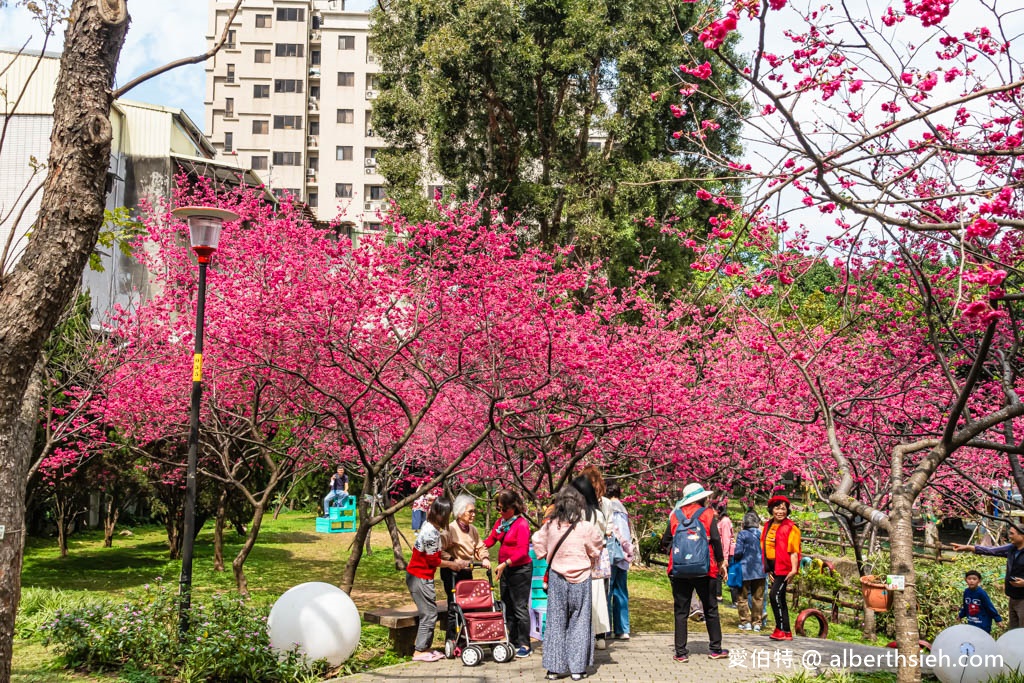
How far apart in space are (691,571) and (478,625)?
7.27 feet

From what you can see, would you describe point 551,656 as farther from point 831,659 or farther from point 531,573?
point 831,659

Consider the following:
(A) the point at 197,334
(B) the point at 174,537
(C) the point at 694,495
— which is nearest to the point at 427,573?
(C) the point at 694,495

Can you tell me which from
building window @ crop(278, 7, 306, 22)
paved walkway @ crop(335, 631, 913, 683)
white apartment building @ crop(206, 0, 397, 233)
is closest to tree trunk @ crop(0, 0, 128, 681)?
paved walkway @ crop(335, 631, 913, 683)

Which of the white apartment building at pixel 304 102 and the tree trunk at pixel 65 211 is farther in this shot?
the white apartment building at pixel 304 102

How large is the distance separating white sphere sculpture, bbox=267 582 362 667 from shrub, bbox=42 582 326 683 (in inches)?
4.4

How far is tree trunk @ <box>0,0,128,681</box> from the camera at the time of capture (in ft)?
18.3

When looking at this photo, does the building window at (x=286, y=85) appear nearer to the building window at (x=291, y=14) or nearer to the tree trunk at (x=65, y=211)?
the building window at (x=291, y=14)

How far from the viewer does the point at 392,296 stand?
491 inches

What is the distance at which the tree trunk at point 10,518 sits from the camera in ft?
19.0

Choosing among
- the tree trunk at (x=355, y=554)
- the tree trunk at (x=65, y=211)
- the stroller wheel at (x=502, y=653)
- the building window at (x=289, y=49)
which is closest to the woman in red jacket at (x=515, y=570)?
the stroller wheel at (x=502, y=653)

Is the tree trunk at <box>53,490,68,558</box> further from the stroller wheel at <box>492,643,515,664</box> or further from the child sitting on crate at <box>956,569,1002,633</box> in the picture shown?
the child sitting on crate at <box>956,569,1002,633</box>

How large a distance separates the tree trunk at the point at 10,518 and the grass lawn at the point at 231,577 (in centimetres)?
193

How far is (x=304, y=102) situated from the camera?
50.1 meters

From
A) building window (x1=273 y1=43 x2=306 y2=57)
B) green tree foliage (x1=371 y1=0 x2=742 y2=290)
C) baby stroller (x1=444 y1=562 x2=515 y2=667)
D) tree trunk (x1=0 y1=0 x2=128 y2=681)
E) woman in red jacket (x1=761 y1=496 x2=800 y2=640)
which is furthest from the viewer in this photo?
building window (x1=273 y1=43 x2=306 y2=57)
